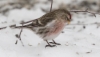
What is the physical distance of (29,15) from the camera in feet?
21.2

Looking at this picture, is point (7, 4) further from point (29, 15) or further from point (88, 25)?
point (88, 25)

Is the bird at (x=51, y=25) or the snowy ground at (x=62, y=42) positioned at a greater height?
the bird at (x=51, y=25)

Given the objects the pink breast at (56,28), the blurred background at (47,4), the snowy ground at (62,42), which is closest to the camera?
the snowy ground at (62,42)

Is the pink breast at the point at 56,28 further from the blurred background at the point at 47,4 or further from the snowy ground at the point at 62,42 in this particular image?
the blurred background at the point at 47,4

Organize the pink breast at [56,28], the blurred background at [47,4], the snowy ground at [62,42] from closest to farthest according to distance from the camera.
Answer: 1. the snowy ground at [62,42]
2. the pink breast at [56,28]
3. the blurred background at [47,4]

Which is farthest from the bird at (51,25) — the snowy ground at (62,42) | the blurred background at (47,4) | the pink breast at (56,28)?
the blurred background at (47,4)

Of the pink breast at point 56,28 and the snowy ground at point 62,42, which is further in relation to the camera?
the pink breast at point 56,28

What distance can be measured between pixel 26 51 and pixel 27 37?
29.6 inches

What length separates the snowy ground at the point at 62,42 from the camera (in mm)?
4035

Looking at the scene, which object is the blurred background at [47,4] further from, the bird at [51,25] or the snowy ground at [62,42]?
the bird at [51,25]

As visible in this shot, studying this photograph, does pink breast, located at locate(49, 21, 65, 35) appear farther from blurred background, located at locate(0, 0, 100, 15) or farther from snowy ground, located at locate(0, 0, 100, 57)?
blurred background, located at locate(0, 0, 100, 15)

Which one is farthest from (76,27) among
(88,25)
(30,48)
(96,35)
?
(30,48)

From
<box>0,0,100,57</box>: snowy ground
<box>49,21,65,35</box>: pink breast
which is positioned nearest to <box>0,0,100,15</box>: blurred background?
<box>0,0,100,57</box>: snowy ground

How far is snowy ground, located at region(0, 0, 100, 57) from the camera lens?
13.2 feet
